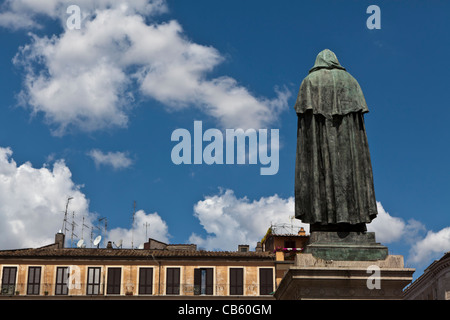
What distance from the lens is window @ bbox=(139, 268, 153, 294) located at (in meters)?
57.3

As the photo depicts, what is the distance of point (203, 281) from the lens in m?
57.5

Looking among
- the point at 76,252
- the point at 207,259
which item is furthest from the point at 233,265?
the point at 76,252

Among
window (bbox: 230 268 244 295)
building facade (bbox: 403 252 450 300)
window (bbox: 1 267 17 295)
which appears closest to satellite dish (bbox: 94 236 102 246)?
window (bbox: 1 267 17 295)

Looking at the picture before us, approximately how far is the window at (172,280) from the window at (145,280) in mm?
1443

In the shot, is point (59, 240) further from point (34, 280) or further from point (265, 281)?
point (265, 281)

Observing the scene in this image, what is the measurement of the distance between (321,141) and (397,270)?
2740mm

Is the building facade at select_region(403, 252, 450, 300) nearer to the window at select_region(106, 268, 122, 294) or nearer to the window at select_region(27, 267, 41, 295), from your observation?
the window at select_region(106, 268, 122, 294)

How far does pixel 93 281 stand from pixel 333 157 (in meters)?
48.2

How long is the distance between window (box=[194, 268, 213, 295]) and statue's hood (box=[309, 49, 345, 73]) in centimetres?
4568

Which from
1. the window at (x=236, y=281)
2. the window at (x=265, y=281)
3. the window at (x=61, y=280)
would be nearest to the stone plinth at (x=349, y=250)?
the window at (x=236, y=281)

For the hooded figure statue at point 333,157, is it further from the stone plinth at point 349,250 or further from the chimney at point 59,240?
the chimney at point 59,240

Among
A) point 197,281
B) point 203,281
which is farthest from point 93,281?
point 203,281

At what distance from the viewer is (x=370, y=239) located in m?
11.7
